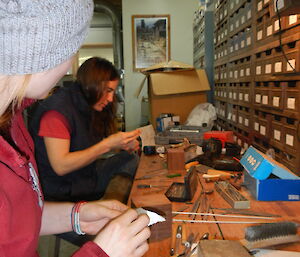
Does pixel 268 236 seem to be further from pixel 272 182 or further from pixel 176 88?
pixel 176 88

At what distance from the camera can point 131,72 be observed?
13.1 feet

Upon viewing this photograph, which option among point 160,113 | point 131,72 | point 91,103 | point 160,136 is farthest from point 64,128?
point 131,72

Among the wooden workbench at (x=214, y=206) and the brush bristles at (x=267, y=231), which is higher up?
the brush bristles at (x=267, y=231)

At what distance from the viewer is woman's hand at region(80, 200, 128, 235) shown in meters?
0.90

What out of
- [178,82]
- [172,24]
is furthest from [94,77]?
[172,24]

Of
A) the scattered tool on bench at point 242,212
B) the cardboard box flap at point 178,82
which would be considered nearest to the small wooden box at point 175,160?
the scattered tool on bench at point 242,212

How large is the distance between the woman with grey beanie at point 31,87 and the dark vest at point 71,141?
680 mm

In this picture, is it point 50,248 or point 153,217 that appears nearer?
point 153,217

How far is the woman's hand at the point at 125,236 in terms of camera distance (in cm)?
68

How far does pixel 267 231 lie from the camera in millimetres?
812

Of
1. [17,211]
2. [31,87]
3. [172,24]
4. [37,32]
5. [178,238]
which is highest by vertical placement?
[172,24]

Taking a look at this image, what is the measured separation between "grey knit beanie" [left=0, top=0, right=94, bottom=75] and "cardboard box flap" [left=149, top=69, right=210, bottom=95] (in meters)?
2.15

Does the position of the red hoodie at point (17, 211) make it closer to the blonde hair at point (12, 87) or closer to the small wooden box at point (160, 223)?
the blonde hair at point (12, 87)

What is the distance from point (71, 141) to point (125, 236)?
103 cm
